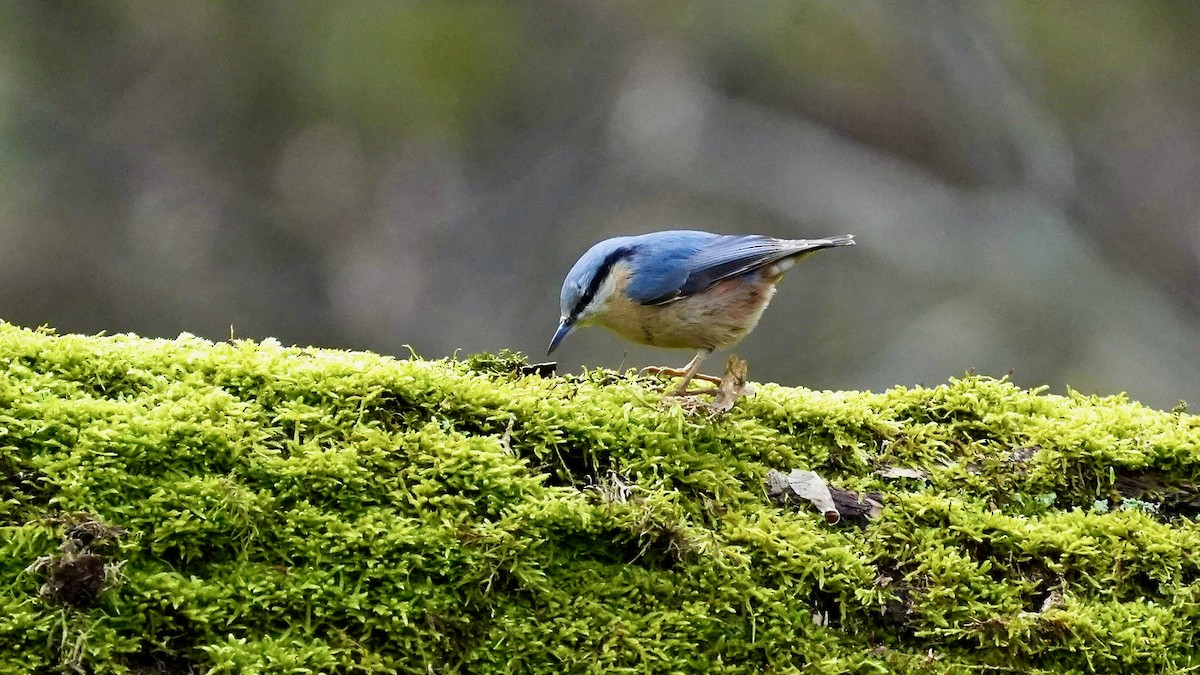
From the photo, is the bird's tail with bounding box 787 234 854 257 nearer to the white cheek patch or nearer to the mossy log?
the white cheek patch

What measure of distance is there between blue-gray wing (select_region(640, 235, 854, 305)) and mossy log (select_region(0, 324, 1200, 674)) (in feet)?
2.06

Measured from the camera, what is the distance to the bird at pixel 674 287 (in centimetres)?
254

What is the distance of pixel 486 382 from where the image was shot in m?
1.84

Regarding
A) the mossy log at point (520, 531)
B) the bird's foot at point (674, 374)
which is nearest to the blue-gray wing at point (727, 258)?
the bird's foot at point (674, 374)

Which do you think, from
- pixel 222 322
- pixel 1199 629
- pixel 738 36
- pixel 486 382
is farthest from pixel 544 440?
pixel 738 36

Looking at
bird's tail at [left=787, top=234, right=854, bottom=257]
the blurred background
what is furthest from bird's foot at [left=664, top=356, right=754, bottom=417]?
the blurred background

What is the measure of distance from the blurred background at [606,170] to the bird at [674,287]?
2618mm

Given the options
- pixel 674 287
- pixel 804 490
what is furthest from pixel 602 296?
pixel 804 490

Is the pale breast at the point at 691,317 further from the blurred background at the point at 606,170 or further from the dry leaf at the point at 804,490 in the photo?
the blurred background at the point at 606,170

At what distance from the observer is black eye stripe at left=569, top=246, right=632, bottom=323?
2523 mm

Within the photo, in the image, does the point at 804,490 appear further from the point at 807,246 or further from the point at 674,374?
the point at 807,246

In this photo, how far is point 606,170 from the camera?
19.5ft

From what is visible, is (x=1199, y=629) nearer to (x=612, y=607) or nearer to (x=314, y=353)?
(x=612, y=607)

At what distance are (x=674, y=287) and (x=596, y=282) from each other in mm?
218
